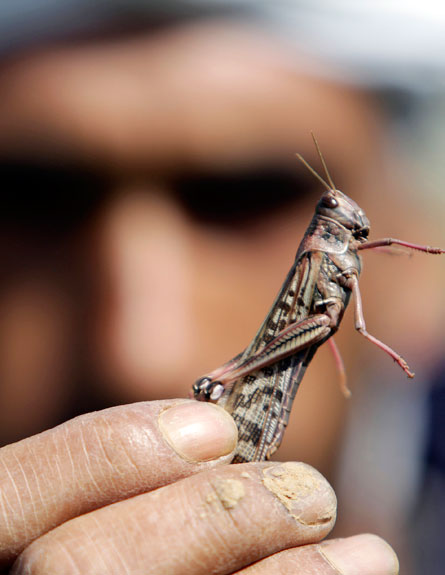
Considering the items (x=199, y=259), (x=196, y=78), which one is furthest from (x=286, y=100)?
(x=199, y=259)

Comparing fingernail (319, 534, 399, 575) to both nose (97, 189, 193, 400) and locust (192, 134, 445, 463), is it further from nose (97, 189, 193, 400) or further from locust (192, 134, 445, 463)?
nose (97, 189, 193, 400)

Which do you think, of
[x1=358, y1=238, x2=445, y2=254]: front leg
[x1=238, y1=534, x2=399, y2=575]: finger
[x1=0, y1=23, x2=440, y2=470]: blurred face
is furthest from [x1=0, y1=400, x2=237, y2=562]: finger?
[x1=0, y1=23, x2=440, y2=470]: blurred face

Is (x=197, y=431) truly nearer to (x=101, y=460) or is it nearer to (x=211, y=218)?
(x=101, y=460)

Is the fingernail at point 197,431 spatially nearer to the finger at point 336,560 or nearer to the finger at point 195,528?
the finger at point 195,528

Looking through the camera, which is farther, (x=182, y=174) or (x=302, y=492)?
(x=182, y=174)

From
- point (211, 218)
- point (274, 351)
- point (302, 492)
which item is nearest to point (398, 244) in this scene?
point (274, 351)

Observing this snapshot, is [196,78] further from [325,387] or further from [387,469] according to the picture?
[387,469]
